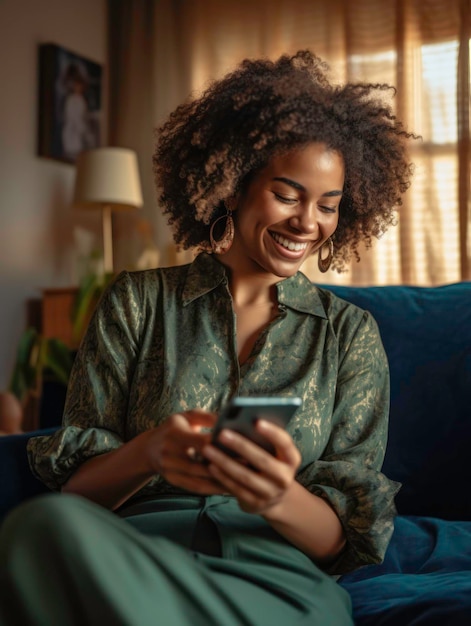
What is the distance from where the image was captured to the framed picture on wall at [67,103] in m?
4.35

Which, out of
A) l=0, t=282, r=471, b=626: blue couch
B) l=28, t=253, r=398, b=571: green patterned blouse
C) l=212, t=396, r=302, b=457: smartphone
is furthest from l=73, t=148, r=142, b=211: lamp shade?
l=212, t=396, r=302, b=457: smartphone

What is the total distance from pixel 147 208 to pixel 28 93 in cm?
92

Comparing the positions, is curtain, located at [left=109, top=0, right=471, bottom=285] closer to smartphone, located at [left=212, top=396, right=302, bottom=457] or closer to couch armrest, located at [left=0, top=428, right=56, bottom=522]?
couch armrest, located at [left=0, top=428, right=56, bottom=522]

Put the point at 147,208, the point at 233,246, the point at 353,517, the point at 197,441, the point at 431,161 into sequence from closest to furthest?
the point at 197,441 → the point at 353,517 → the point at 233,246 → the point at 431,161 → the point at 147,208

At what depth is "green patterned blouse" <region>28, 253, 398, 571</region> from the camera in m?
1.29

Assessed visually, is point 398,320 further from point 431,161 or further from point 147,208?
point 147,208

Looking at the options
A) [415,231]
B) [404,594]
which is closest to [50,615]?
[404,594]

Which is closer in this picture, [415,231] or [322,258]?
[322,258]

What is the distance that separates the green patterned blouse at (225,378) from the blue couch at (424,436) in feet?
0.72

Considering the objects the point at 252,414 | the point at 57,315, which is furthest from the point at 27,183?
the point at 252,414

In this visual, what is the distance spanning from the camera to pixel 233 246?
4.86 feet

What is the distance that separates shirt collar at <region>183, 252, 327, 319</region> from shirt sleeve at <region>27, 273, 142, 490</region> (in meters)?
0.10

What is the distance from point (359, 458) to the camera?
1.32 meters

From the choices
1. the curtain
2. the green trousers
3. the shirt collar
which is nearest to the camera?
the green trousers
